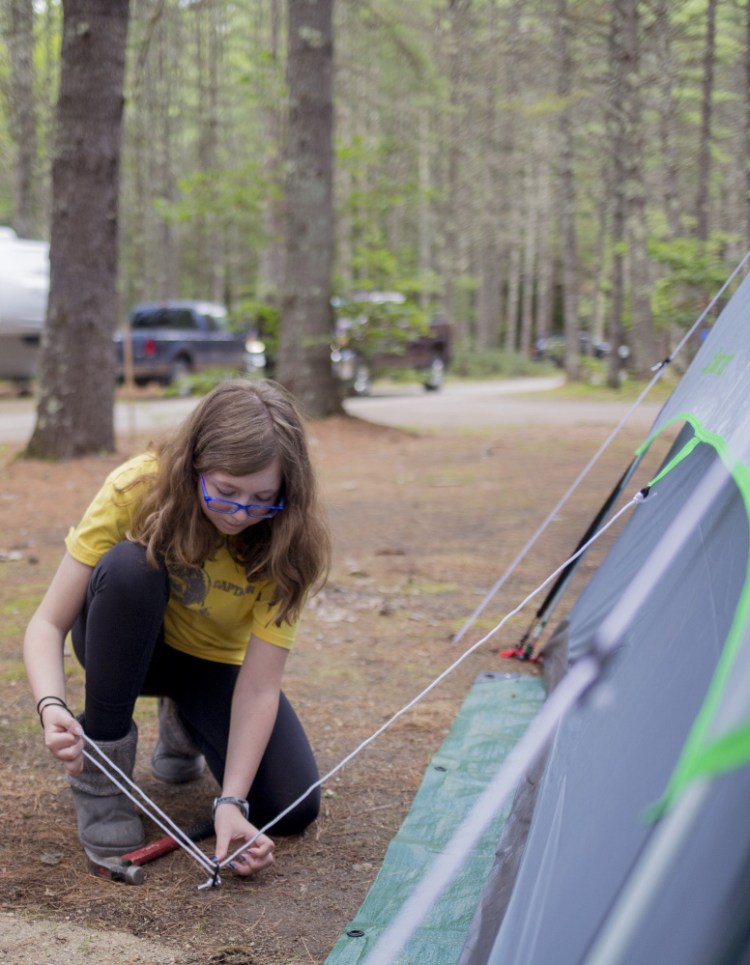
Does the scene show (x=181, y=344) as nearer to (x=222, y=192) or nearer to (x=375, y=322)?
(x=222, y=192)

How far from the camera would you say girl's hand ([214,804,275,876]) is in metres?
2.31

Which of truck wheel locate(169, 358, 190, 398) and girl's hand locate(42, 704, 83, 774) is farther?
truck wheel locate(169, 358, 190, 398)

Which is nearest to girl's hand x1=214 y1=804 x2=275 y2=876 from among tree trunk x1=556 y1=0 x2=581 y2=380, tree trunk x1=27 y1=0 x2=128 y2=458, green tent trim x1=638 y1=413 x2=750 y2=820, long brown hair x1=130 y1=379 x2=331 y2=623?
long brown hair x1=130 y1=379 x2=331 y2=623

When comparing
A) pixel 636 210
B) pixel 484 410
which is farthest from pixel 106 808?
pixel 636 210

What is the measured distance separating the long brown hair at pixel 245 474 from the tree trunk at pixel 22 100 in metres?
7.87

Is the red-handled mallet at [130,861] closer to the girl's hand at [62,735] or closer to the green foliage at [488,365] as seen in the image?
the girl's hand at [62,735]

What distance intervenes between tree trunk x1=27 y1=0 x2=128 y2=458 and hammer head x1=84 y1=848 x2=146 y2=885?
569cm

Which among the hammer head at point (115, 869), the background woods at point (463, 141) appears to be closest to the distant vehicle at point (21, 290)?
the background woods at point (463, 141)

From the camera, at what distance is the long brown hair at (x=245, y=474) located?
→ 2.24 metres

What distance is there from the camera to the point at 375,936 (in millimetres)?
2119

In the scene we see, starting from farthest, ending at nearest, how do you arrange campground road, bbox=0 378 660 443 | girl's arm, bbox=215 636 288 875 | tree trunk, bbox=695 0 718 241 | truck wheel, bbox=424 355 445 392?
truck wheel, bbox=424 355 445 392, campground road, bbox=0 378 660 443, tree trunk, bbox=695 0 718 241, girl's arm, bbox=215 636 288 875

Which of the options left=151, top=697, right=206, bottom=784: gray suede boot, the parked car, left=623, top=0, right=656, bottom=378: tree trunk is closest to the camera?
left=151, top=697, right=206, bottom=784: gray suede boot

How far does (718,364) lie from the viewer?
2.59m

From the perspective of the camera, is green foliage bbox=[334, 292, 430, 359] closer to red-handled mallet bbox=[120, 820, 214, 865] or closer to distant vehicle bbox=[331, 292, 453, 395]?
distant vehicle bbox=[331, 292, 453, 395]
